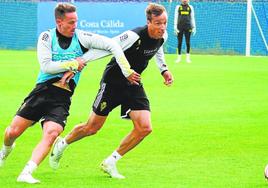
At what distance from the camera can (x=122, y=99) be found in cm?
1031

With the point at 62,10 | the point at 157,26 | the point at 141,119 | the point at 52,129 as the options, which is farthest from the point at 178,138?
the point at 62,10

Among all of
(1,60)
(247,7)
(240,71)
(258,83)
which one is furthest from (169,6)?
(258,83)

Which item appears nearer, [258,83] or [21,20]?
[258,83]

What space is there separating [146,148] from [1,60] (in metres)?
20.9

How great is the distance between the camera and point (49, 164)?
10695 millimetres

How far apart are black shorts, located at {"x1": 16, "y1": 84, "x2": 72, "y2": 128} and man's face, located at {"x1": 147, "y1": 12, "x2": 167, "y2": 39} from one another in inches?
49.8

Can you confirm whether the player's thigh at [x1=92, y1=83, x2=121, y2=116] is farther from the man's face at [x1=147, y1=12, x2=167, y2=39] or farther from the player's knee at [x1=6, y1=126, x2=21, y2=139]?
the player's knee at [x1=6, y1=126, x2=21, y2=139]

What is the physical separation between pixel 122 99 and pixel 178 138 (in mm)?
3555

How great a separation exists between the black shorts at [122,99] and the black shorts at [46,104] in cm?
69

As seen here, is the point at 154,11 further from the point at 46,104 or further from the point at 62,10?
the point at 46,104

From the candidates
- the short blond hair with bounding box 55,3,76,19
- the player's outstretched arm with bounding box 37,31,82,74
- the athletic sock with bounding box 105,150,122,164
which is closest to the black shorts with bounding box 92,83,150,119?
the athletic sock with bounding box 105,150,122,164

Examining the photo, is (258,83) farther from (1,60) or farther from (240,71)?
(1,60)

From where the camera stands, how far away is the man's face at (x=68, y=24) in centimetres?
949

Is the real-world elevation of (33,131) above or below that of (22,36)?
above
